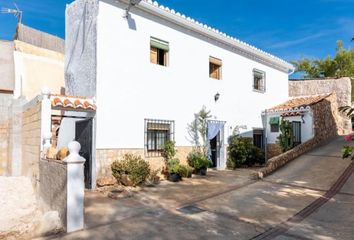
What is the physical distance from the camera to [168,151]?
12.5 metres

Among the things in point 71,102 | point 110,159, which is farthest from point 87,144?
point 71,102

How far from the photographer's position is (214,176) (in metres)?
13.1

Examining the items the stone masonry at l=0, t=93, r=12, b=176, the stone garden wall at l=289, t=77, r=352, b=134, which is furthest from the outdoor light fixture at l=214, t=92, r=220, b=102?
the stone garden wall at l=289, t=77, r=352, b=134

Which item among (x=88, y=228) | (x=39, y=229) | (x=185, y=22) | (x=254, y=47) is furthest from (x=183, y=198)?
(x=254, y=47)

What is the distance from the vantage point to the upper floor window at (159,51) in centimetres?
1239

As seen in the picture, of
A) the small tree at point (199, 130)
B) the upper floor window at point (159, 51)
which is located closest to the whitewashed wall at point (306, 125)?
the small tree at point (199, 130)

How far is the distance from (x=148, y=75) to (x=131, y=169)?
3.86 metres

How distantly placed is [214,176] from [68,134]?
640cm

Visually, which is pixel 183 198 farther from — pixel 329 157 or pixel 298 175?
pixel 329 157

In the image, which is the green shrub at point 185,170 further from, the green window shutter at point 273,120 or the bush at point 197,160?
the green window shutter at point 273,120

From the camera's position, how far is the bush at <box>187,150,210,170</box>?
1330cm

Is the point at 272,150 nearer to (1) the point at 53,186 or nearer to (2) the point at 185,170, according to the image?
(2) the point at 185,170

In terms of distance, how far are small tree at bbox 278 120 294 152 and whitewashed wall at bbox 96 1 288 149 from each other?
2203mm

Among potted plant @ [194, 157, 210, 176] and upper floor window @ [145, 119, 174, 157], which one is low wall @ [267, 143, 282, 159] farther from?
upper floor window @ [145, 119, 174, 157]
